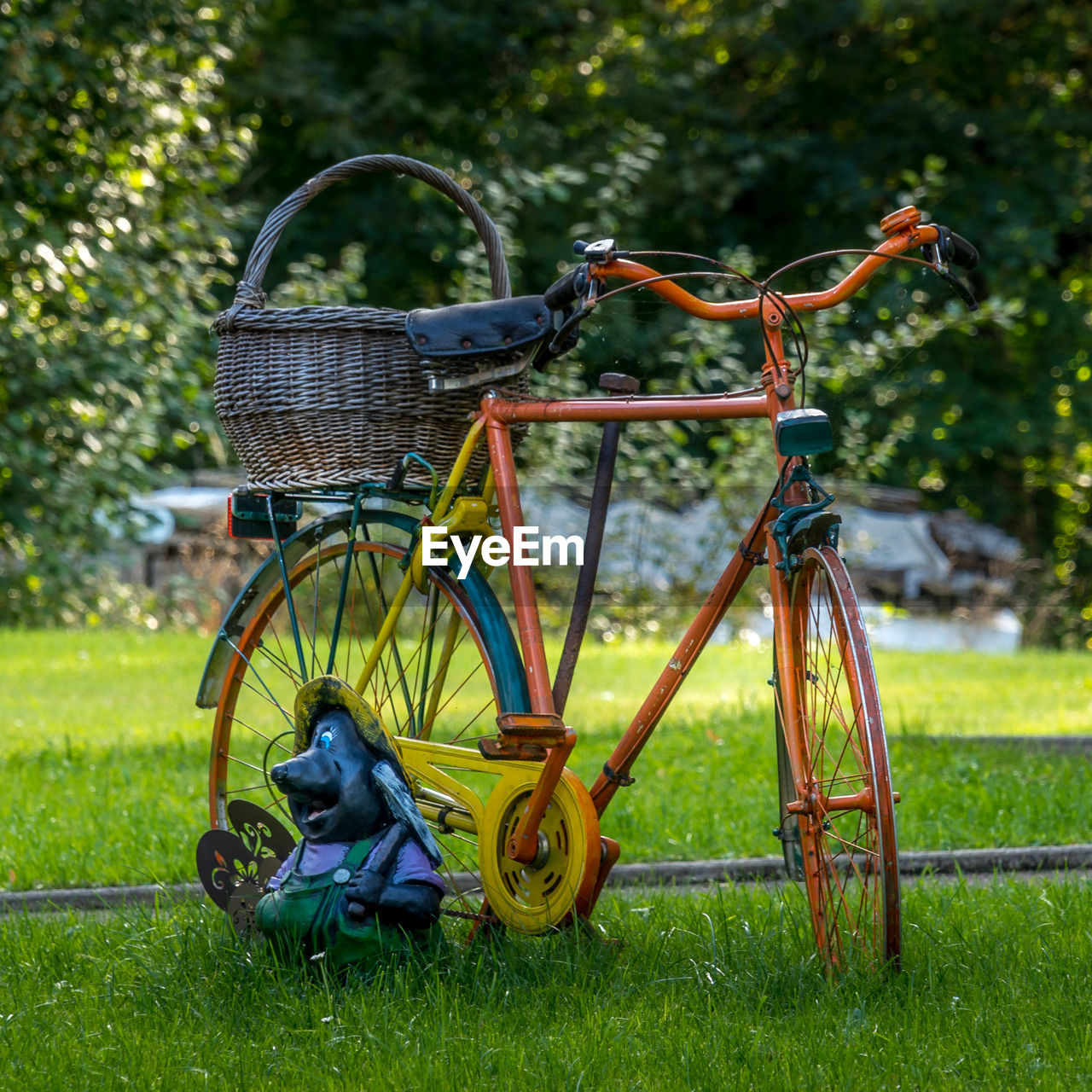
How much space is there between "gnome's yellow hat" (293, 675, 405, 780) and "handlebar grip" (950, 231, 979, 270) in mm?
1486

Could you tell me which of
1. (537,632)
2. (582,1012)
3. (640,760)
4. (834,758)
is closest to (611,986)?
(582,1012)

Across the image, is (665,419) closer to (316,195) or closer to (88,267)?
(316,195)

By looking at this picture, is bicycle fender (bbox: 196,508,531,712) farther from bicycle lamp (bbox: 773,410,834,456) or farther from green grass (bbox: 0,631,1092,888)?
bicycle lamp (bbox: 773,410,834,456)

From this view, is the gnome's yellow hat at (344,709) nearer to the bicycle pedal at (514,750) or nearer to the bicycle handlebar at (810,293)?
the bicycle pedal at (514,750)

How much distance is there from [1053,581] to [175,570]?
9.24 m

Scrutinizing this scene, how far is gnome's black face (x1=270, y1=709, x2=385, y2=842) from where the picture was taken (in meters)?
2.71

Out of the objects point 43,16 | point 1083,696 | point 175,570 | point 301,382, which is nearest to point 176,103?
point 43,16

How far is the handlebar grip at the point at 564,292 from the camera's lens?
279cm

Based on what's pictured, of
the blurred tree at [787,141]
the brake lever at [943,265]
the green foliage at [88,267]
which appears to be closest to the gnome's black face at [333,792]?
the brake lever at [943,265]

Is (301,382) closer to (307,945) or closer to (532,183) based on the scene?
(307,945)

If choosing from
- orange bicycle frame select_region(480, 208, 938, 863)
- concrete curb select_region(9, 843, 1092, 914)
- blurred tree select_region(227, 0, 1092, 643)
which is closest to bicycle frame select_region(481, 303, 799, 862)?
orange bicycle frame select_region(480, 208, 938, 863)

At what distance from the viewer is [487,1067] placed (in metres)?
2.24

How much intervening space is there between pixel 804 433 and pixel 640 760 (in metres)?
2.98

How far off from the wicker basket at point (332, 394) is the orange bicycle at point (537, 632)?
0.06 m
